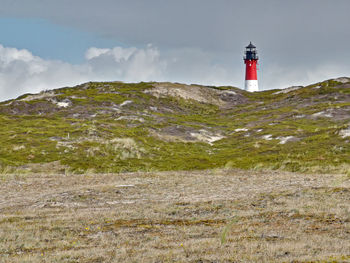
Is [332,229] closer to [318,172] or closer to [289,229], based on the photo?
[289,229]

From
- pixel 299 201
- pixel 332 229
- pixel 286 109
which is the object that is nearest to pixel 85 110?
pixel 286 109

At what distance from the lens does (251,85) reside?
185 m

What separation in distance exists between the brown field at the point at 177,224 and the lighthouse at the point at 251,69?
461ft

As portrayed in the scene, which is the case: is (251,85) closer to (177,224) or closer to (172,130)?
(172,130)

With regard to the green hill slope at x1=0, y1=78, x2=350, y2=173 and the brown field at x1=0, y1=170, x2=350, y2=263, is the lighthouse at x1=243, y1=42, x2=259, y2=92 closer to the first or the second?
the green hill slope at x1=0, y1=78, x2=350, y2=173

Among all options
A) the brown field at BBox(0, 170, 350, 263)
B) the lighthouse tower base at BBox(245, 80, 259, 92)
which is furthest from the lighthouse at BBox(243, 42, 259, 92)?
the brown field at BBox(0, 170, 350, 263)

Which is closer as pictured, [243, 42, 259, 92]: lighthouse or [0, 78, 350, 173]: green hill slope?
[0, 78, 350, 173]: green hill slope

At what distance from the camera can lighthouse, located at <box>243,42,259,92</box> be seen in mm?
177875

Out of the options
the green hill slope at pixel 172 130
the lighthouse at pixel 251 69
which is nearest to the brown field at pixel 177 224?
the green hill slope at pixel 172 130

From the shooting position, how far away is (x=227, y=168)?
63.2 m

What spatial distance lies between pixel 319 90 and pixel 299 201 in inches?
4688

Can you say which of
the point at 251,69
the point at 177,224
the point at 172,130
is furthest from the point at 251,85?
the point at 177,224

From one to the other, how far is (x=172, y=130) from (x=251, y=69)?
282 feet

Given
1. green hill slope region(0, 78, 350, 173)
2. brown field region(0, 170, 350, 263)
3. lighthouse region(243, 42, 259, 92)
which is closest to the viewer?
brown field region(0, 170, 350, 263)
